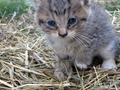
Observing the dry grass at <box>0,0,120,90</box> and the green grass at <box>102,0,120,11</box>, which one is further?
the green grass at <box>102,0,120,11</box>

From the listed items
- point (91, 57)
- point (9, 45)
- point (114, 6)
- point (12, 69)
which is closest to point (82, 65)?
point (91, 57)

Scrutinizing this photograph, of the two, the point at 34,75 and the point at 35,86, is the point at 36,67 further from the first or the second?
the point at 35,86

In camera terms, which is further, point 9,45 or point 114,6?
point 114,6

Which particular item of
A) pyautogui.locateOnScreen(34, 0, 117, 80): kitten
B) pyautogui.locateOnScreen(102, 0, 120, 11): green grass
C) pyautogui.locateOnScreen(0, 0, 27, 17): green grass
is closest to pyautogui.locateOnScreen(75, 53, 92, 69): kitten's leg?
pyautogui.locateOnScreen(34, 0, 117, 80): kitten

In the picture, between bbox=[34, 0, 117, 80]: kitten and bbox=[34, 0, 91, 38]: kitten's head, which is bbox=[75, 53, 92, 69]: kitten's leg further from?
bbox=[34, 0, 91, 38]: kitten's head

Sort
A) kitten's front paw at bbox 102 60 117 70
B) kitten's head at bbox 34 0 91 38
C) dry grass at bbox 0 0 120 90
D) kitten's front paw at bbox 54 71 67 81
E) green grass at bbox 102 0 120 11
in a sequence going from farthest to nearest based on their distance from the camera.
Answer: green grass at bbox 102 0 120 11 < kitten's front paw at bbox 102 60 117 70 < kitten's front paw at bbox 54 71 67 81 < dry grass at bbox 0 0 120 90 < kitten's head at bbox 34 0 91 38

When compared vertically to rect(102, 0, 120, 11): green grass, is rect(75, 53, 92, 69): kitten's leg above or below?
below
